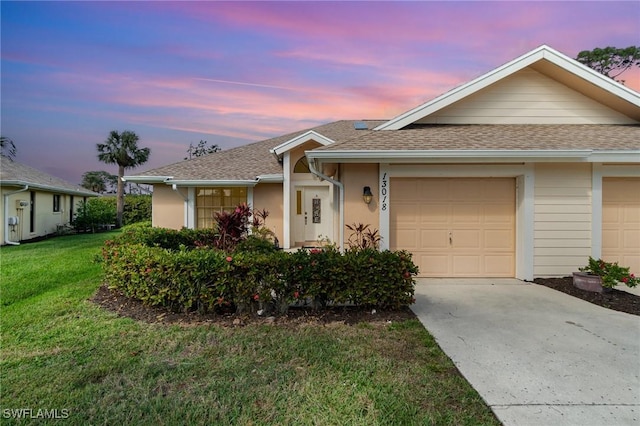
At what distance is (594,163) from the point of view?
6.66 metres

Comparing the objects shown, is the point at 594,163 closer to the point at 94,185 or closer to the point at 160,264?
the point at 160,264

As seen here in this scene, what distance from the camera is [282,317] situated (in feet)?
14.5

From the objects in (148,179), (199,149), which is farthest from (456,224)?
(199,149)

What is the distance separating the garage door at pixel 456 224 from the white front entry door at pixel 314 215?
16.8 ft

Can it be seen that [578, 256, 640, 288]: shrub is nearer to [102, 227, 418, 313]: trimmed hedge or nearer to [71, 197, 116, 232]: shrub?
[102, 227, 418, 313]: trimmed hedge

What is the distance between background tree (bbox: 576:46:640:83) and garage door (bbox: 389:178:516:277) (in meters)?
20.0

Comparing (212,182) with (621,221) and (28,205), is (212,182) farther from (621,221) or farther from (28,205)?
(621,221)

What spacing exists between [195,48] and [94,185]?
43.4m

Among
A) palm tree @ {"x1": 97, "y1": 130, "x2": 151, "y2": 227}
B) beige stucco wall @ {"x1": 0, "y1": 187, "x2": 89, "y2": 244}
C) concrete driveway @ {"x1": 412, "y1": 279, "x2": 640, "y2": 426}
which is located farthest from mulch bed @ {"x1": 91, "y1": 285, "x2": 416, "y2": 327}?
palm tree @ {"x1": 97, "y1": 130, "x2": 151, "y2": 227}

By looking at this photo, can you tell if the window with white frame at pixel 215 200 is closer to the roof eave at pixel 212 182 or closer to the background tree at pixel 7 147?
the roof eave at pixel 212 182

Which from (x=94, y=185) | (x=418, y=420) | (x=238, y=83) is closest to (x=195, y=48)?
(x=238, y=83)

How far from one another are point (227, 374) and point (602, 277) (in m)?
7.01

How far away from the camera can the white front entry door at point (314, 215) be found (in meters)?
11.8

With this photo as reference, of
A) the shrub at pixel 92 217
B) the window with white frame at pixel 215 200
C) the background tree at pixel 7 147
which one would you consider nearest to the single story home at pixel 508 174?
the window with white frame at pixel 215 200
